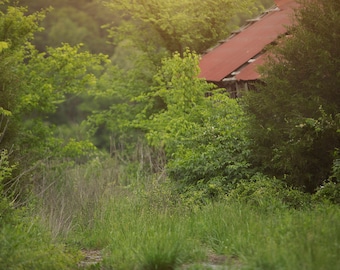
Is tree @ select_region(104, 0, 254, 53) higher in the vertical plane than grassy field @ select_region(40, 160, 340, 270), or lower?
lower

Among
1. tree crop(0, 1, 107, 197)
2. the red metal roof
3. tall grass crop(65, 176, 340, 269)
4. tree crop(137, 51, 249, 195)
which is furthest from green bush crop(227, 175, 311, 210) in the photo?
the red metal roof

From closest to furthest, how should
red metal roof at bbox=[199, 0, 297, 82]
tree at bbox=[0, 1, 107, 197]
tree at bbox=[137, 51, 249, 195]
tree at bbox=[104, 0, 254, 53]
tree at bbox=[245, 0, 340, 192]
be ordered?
tree at bbox=[245, 0, 340, 192]
tree at bbox=[137, 51, 249, 195]
tree at bbox=[0, 1, 107, 197]
red metal roof at bbox=[199, 0, 297, 82]
tree at bbox=[104, 0, 254, 53]

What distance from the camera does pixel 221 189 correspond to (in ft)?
46.3

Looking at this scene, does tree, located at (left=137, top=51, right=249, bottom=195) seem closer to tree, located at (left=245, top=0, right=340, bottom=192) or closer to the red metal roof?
tree, located at (left=245, top=0, right=340, bottom=192)

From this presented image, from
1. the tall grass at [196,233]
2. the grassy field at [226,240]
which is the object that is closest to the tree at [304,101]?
the tall grass at [196,233]

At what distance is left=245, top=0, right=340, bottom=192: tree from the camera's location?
13305mm

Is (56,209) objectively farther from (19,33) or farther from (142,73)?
(142,73)

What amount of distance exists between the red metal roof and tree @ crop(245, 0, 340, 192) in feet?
25.4

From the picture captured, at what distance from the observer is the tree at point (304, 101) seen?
13305 millimetres

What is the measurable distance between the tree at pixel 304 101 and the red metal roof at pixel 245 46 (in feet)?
25.4

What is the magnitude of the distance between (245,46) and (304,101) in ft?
40.3

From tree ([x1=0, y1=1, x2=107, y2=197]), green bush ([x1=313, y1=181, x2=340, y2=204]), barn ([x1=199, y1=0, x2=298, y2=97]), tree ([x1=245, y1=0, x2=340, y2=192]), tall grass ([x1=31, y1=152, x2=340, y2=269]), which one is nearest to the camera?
tall grass ([x1=31, y1=152, x2=340, y2=269])

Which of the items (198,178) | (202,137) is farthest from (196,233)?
(202,137)

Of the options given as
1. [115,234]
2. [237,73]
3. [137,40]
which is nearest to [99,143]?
[137,40]
